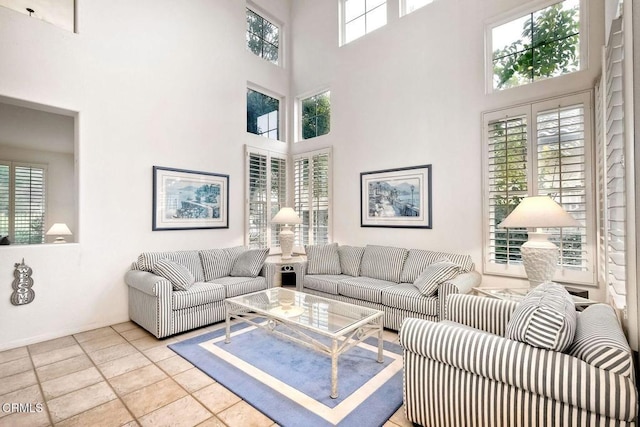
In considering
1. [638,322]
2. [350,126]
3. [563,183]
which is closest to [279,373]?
[638,322]

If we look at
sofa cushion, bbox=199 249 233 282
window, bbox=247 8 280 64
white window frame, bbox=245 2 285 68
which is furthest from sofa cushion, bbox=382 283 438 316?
window, bbox=247 8 280 64

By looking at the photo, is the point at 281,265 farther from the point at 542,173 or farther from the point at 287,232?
the point at 542,173

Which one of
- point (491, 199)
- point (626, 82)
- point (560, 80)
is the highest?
point (560, 80)

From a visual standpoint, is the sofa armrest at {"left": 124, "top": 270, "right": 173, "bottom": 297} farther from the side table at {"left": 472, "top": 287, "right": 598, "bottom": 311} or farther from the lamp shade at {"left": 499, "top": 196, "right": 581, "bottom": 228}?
the lamp shade at {"left": 499, "top": 196, "right": 581, "bottom": 228}

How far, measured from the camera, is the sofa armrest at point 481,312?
2.16 metres

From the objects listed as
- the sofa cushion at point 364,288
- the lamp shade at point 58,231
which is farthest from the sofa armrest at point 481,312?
the lamp shade at point 58,231

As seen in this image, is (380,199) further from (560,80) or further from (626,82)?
(626,82)

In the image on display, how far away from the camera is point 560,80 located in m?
3.13

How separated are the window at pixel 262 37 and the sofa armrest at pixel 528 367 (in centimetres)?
546

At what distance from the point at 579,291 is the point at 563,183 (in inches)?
42.4

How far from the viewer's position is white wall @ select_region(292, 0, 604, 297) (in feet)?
11.9

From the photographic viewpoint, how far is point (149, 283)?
10.6 ft

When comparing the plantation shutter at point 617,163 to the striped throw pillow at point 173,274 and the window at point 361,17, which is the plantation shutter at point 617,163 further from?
the striped throw pillow at point 173,274

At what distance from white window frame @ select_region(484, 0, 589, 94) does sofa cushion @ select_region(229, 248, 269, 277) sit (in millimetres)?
3580
